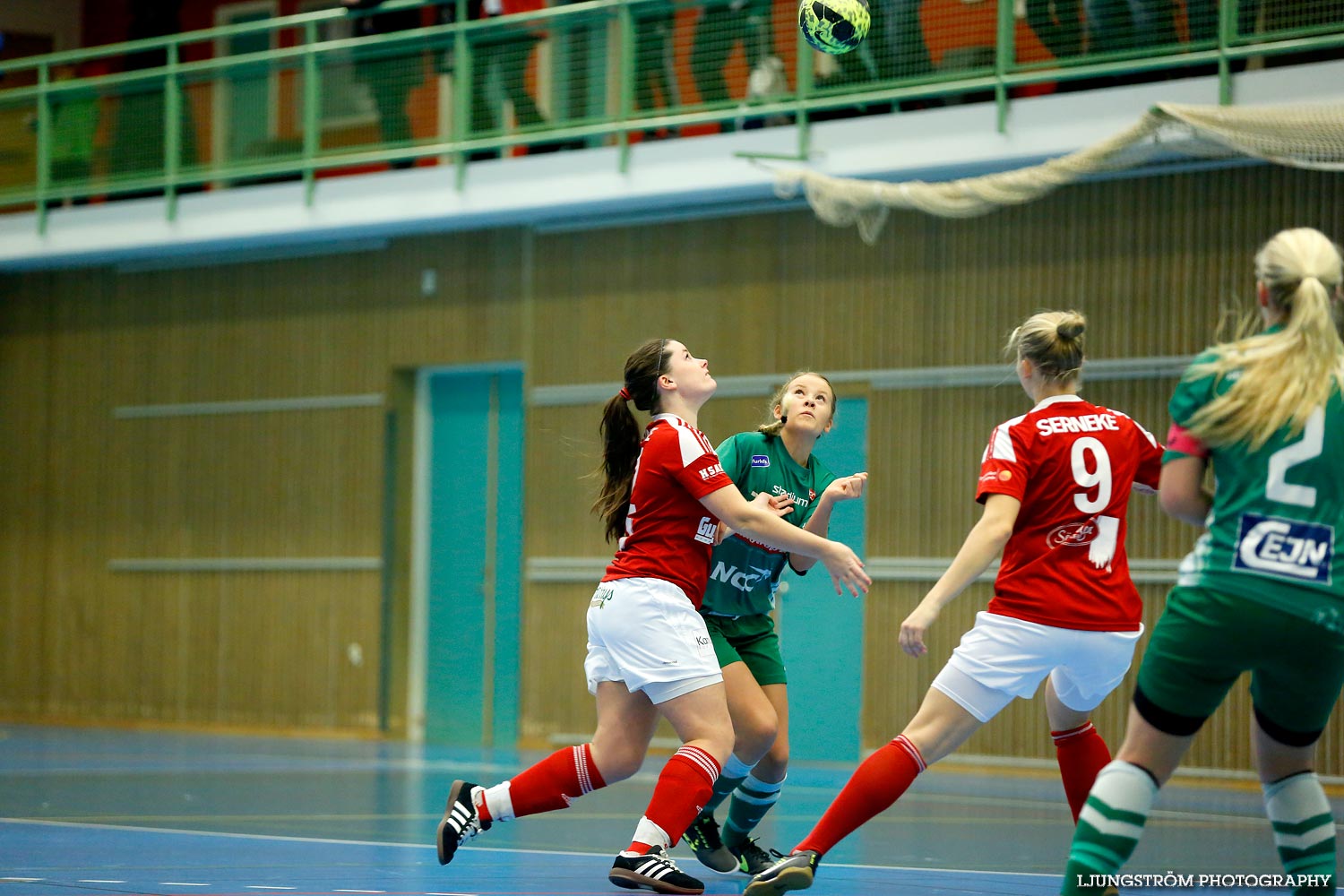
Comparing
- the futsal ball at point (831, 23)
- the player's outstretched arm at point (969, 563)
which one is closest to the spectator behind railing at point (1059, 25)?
the futsal ball at point (831, 23)

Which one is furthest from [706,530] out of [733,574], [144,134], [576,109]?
[144,134]

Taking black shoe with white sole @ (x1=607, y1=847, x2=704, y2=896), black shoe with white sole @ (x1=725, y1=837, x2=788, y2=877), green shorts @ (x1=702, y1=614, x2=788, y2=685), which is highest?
green shorts @ (x1=702, y1=614, x2=788, y2=685)

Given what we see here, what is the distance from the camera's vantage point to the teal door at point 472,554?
15328mm

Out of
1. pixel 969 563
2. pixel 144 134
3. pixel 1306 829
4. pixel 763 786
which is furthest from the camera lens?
pixel 144 134

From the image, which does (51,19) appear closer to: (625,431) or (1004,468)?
(625,431)

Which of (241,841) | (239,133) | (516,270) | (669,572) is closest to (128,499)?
(239,133)

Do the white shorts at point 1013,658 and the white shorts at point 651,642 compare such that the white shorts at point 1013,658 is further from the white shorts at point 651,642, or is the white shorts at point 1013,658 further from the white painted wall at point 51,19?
the white painted wall at point 51,19

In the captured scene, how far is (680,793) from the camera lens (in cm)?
546

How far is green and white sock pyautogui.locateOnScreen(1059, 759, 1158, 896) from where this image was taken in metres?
4.16

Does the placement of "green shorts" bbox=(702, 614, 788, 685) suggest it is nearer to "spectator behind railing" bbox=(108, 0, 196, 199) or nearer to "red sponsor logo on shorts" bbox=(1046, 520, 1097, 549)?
"red sponsor logo on shorts" bbox=(1046, 520, 1097, 549)

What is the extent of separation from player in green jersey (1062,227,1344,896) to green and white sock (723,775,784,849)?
7.70ft

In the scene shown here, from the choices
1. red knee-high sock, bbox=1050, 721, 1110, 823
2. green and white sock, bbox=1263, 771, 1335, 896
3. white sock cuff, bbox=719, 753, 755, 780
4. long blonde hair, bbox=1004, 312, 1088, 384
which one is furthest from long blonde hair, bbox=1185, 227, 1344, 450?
white sock cuff, bbox=719, 753, 755, 780

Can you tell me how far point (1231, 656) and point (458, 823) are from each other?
2866mm

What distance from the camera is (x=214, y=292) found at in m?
17.0
